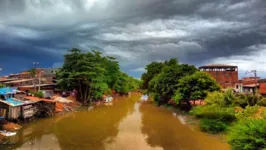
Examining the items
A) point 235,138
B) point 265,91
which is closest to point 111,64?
point 265,91

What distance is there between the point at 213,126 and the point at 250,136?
11595 millimetres

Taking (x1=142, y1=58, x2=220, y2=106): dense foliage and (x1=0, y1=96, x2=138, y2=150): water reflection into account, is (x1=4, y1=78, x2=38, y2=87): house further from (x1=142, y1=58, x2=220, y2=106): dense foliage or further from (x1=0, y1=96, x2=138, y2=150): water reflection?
(x1=142, y1=58, x2=220, y2=106): dense foliage

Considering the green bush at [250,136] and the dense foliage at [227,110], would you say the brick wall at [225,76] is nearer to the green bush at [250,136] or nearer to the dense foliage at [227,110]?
the dense foliage at [227,110]

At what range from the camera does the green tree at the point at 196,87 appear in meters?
27.5

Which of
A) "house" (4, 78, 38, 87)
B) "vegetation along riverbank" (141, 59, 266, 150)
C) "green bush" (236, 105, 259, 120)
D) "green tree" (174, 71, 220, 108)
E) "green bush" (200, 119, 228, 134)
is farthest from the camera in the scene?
"house" (4, 78, 38, 87)

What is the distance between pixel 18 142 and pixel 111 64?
39.9m

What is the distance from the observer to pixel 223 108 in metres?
20.2

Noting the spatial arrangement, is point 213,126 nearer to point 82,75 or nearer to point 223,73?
point 82,75

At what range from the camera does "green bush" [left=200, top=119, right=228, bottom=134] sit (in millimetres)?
19953

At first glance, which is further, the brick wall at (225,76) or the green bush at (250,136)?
the brick wall at (225,76)

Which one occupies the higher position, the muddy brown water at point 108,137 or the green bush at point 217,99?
the green bush at point 217,99

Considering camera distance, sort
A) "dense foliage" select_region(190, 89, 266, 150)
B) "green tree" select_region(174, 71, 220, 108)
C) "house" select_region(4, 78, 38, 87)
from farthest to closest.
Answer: "house" select_region(4, 78, 38, 87) < "green tree" select_region(174, 71, 220, 108) < "dense foliage" select_region(190, 89, 266, 150)

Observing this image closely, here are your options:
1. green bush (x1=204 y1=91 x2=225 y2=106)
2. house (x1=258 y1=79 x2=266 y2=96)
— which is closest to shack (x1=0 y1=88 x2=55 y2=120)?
green bush (x1=204 y1=91 x2=225 y2=106)

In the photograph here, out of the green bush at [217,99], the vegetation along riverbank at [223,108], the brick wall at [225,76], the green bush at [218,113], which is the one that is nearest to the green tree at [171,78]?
the vegetation along riverbank at [223,108]
